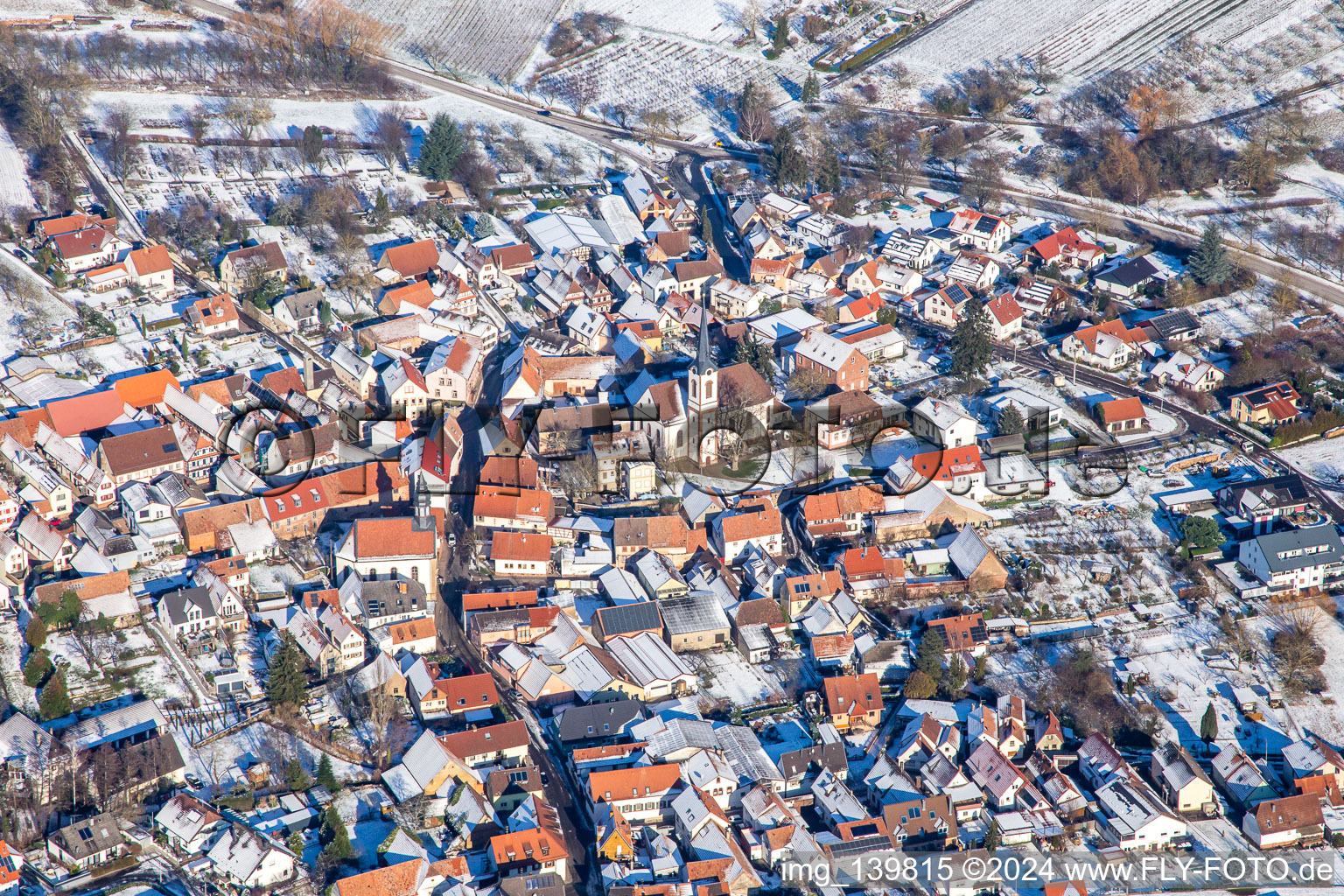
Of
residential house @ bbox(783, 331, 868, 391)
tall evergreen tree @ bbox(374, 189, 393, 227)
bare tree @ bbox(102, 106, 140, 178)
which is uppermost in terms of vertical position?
bare tree @ bbox(102, 106, 140, 178)

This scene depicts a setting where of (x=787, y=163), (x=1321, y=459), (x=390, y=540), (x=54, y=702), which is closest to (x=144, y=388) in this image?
(x=390, y=540)

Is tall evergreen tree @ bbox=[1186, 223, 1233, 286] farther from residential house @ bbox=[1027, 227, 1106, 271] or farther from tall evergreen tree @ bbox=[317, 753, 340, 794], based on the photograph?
tall evergreen tree @ bbox=[317, 753, 340, 794]

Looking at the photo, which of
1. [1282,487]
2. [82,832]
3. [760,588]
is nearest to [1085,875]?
[760,588]

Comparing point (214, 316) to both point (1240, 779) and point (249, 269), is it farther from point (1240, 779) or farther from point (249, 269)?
point (1240, 779)

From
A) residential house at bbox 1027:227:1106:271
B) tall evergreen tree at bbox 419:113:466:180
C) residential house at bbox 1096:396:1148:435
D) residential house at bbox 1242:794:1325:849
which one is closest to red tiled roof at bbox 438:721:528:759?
residential house at bbox 1242:794:1325:849

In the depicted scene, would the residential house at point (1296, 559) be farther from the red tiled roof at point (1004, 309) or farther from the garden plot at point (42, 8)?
the garden plot at point (42, 8)

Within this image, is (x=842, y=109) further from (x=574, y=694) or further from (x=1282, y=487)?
(x=574, y=694)

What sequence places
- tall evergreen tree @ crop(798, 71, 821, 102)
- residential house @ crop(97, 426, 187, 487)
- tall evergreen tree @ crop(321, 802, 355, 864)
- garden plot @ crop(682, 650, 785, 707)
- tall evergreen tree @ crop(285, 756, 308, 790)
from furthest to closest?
tall evergreen tree @ crop(798, 71, 821, 102) < residential house @ crop(97, 426, 187, 487) < garden plot @ crop(682, 650, 785, 707) < tall evergreen tree @ crop(285, 756, 308, 790) < tall evergreen tree @ crop(321, 802, 355, 864)
